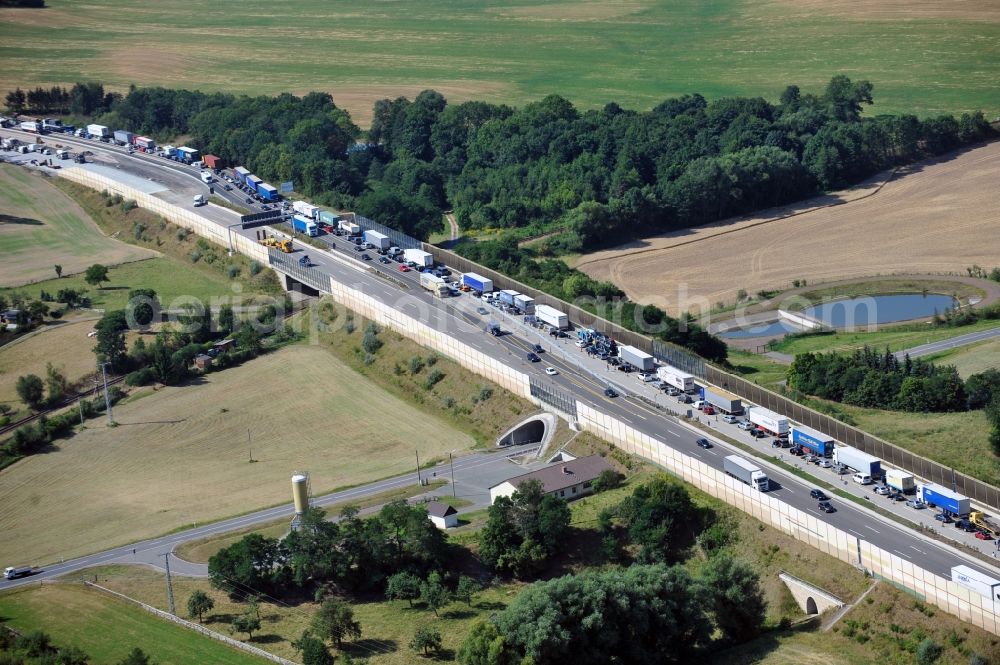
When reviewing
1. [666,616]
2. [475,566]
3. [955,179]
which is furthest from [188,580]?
[955,179]

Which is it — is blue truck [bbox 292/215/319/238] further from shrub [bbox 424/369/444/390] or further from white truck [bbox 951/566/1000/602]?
white truck [bbox 951/566/1000/602]

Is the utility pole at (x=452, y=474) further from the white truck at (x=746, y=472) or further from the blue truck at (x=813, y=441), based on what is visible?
the blue truck at (x=813, y=441)

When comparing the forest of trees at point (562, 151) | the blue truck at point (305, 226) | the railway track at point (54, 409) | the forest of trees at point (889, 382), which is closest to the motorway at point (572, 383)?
the blue truck at point (305, 226)

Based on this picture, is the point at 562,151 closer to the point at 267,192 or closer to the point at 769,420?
the point at 267,192

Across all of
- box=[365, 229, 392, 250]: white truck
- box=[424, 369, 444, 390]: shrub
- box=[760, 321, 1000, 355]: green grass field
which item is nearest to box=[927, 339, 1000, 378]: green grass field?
box=[760, 321, 1000, 355]: green grass field

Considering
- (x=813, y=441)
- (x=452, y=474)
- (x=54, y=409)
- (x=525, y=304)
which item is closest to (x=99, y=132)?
(x=54, y=409)

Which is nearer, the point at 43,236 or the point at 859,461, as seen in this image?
the point at 859,461
